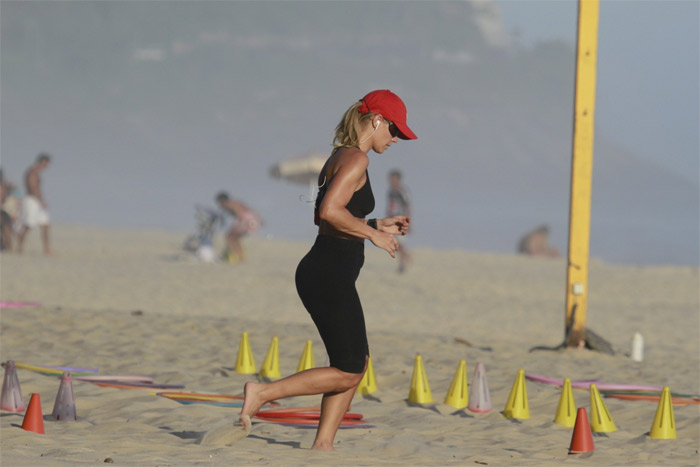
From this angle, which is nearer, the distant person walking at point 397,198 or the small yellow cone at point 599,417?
the small yellow cone at point 599,417

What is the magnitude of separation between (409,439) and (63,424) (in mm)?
2088

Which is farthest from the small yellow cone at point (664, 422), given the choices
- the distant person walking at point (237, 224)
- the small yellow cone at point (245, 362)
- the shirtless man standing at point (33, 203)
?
the shirtless man standing at point (33, 203)

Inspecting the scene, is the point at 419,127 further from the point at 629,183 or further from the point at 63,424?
the point at 63,424

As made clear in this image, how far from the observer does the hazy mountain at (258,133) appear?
11600 centimetres

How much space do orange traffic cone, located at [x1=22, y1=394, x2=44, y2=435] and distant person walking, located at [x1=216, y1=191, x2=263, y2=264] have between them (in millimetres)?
16286

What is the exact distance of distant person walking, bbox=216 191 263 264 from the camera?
877 inches

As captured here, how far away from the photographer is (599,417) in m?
7.23

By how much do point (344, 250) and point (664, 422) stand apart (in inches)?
119

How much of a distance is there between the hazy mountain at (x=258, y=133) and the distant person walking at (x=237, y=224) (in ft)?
216

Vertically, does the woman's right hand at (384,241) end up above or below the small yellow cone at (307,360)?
above

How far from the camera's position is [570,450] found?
20.3 feet

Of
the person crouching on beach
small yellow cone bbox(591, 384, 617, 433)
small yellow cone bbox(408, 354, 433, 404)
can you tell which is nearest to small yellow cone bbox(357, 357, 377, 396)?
small yellow cone bbox(408, 354, 433, 404)

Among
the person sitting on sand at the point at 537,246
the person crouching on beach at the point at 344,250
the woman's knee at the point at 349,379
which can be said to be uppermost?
the person sitting on sand at the point at 537,246

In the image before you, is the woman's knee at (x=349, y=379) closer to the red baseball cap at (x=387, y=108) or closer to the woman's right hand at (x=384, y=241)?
the woman's right hand at (x=384, y=241)
